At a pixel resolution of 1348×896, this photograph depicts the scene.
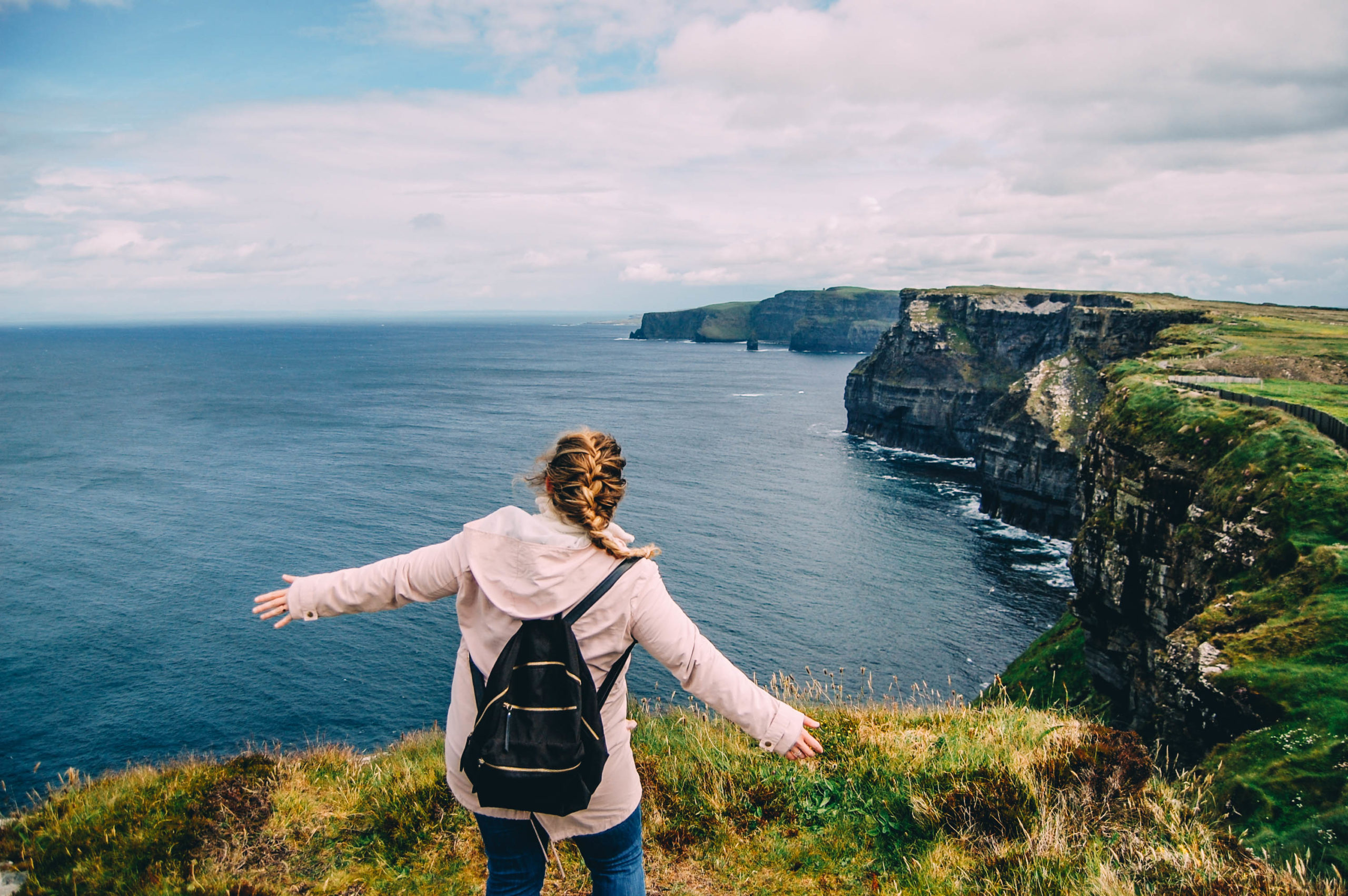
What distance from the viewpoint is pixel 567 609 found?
130 inches

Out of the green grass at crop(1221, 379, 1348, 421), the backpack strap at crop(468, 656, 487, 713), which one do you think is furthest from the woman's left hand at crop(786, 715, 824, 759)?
the green grass at crop(1221, 379, 1348, 421)

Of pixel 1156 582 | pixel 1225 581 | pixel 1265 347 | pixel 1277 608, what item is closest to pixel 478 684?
pixel 1277 608

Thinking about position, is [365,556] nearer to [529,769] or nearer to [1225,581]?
[1225,581]

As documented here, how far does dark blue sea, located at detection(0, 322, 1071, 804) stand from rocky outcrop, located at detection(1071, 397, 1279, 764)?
7.11 meters

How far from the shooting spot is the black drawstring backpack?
10.8 feet

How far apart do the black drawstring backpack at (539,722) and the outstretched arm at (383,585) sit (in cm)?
46

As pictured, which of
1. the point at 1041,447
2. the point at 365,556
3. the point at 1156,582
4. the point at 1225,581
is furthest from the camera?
the point at 1041,447

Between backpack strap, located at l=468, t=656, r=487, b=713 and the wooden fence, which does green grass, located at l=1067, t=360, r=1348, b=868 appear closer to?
the wooden fence

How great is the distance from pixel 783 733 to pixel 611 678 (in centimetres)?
87

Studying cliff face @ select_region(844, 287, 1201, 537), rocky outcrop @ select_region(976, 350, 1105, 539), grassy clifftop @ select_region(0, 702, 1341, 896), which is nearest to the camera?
grassy clifftop @ select_region(0, 702, 1341, 896)

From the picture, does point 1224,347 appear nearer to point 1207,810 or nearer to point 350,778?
point 1207,810

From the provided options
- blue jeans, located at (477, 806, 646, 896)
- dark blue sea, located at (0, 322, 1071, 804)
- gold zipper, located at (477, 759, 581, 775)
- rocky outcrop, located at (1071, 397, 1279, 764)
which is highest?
gold zipper, located at (477, 759, 581, 775)

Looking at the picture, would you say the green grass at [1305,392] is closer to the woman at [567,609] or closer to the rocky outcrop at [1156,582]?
the rocky outcrop at [1156,582]

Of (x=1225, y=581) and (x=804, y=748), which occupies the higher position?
(x=804, y=748)
